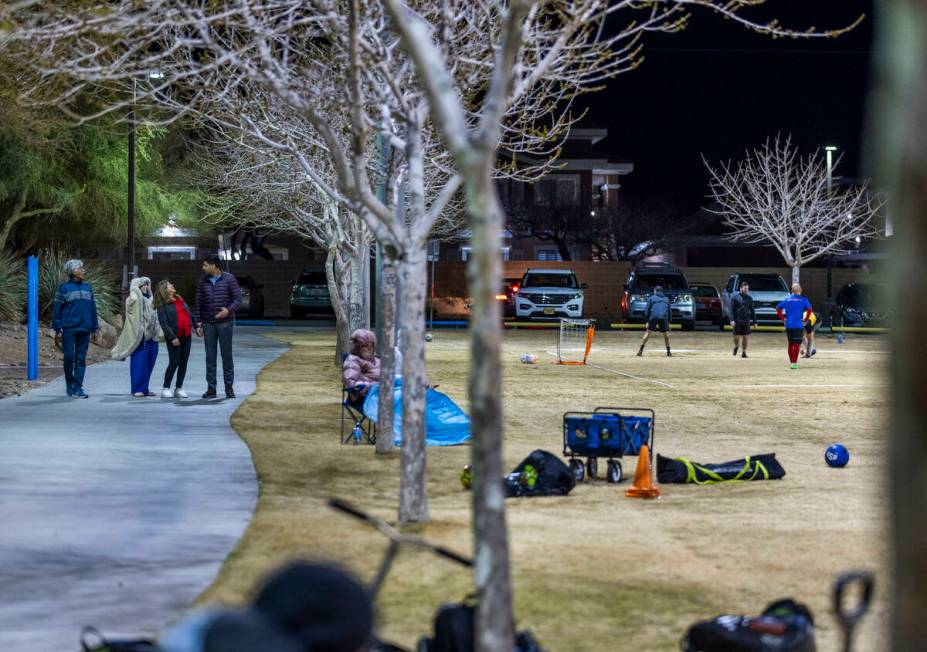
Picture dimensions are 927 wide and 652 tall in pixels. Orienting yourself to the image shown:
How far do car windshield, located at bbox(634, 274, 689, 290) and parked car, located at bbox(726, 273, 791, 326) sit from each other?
5.02ft

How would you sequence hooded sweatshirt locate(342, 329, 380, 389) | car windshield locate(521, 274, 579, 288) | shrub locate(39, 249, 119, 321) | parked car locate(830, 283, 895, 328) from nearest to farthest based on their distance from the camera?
hooded sweatshirt locate(342, 329, 380, 389) < shrub locate(39, 249, 119, 321) < parked car locate(830, 283, 895, 328) < car windshield locate(521, 274, 579, 288)

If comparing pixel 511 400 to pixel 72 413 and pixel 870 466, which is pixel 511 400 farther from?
pixel 870 466

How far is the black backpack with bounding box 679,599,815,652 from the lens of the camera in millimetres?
5367

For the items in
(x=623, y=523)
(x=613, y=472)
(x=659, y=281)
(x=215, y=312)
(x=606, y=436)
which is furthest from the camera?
(x=659, y=281)

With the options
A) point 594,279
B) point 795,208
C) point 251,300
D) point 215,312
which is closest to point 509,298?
point 594,279

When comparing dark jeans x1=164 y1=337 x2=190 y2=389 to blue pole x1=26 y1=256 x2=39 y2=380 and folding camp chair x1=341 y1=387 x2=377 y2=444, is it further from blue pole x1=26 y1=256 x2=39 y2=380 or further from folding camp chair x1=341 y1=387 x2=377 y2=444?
folding camp chair x1=341 y1=387 x2=377 y2=444

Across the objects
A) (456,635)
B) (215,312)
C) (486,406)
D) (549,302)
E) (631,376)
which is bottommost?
(631,376)

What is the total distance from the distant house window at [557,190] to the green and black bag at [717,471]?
186 ft

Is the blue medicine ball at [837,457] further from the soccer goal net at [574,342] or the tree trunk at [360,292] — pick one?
the soccer goal net at [574,342]

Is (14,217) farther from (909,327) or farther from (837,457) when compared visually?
(909,327)

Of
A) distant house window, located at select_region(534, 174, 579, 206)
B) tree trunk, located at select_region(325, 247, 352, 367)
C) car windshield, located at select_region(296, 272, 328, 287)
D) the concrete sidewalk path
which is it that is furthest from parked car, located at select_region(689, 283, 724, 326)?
the concrete sidewalk path

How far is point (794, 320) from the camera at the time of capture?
28.3m

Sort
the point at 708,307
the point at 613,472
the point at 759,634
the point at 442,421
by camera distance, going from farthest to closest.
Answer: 1. the point at 708,307
2. the point at 442,421
3. the point at 613,472
4. the point at 759,634

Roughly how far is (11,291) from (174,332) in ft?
41.3
